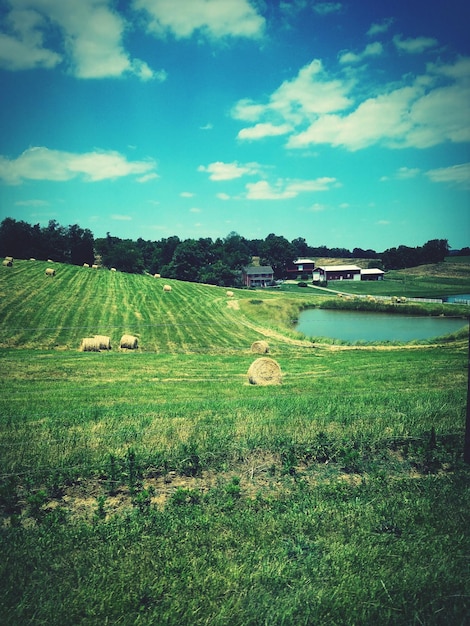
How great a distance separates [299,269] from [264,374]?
129131 mm

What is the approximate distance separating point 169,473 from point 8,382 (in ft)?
46.1

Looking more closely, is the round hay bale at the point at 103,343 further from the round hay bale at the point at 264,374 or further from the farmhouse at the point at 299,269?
the farmhouse at the point at 299,269

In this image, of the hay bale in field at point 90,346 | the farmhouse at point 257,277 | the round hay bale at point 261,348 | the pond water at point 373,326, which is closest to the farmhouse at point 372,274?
the farmhouse at point 257,277

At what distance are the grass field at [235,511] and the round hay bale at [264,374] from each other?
20.2ft

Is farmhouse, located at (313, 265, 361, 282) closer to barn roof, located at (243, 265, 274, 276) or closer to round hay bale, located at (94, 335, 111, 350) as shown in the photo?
barn roof, located at (243, 265, 274, 276)

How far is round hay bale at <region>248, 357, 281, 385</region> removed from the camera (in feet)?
66.3

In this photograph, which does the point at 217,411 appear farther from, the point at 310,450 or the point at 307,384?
the point at 307,384

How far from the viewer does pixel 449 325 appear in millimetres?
51844

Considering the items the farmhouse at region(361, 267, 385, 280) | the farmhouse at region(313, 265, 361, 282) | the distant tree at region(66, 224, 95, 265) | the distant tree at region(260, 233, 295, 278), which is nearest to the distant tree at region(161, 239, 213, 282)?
the distant tree at region(66, 224, 95, 265)

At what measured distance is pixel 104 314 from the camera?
42500 mm

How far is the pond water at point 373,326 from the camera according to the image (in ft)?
154

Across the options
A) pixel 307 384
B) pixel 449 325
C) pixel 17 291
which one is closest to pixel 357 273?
pixel 449 325

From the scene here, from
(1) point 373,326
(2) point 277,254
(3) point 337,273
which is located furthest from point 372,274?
(1) point 373,326

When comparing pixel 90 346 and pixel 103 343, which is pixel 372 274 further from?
pixel 90 346
